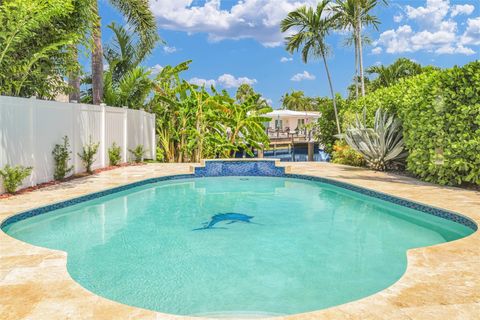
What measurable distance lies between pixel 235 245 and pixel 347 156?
9.71 m

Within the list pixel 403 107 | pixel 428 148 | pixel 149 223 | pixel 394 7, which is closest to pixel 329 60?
pixel 394 7

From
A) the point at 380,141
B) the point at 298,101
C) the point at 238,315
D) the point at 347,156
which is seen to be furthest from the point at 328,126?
the point at 298,101

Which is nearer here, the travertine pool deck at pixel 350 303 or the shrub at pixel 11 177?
the travertine pool deck at pixel 350 303

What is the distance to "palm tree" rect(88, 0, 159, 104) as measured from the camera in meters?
15.1

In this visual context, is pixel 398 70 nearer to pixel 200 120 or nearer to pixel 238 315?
pixel 200 120

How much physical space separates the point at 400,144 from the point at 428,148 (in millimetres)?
1542

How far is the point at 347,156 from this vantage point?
47.8 feet

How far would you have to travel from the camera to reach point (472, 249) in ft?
14.9

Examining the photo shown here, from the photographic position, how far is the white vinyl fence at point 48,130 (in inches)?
314

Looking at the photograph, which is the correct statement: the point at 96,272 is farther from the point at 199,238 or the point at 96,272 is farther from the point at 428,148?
the point at 428,148

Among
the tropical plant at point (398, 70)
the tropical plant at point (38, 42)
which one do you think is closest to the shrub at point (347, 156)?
the tropical plant at point (38, 42)

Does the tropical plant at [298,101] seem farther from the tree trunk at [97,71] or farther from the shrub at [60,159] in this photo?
the shrub at [60,159]

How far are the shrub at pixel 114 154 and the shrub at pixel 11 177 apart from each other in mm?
5087

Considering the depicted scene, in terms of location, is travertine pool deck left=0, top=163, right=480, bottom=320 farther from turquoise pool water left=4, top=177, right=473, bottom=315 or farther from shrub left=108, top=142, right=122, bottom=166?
shrub left=108, top=142, right=122, bottom=166
